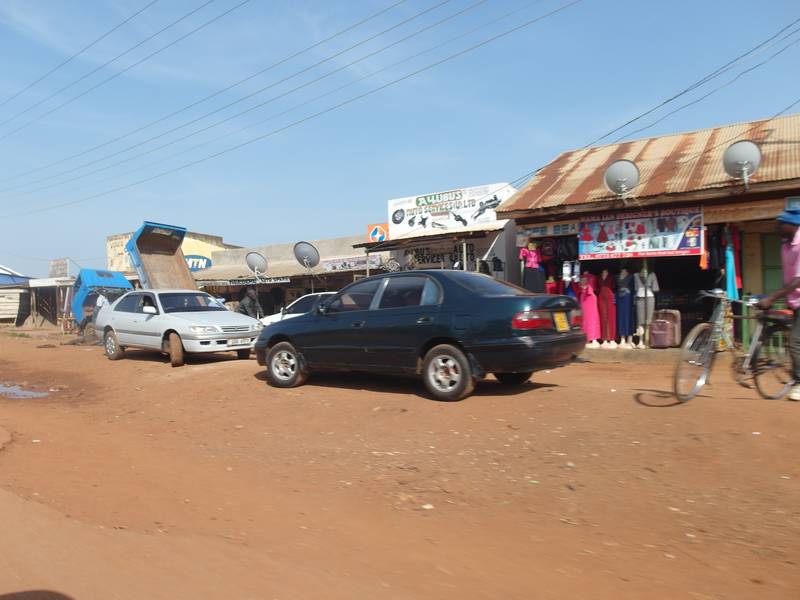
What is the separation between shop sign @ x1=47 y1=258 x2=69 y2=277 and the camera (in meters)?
31.8

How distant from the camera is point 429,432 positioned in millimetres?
5711

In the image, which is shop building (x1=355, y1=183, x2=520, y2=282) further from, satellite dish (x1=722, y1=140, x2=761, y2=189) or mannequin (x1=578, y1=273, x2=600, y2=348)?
satellite dish (x1=722, y1=140, x2=761, y2=189)

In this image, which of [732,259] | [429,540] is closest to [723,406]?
[429,540]

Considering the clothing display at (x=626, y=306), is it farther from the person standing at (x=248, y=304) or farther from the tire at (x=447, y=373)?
the person standing at (x=248, y=304)

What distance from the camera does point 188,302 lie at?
12.4 metres

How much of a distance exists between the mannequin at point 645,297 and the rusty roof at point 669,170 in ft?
4.87

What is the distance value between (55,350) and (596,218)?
1395 cm

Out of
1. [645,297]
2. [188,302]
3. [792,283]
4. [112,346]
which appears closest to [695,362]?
[792,283]

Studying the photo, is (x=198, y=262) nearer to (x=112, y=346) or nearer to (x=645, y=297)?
(x=112, y=346)

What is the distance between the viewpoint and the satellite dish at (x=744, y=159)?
10344 mm

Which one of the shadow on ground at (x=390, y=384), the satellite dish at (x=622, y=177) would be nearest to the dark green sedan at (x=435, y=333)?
the shadow on ground at (x=390, y=384)

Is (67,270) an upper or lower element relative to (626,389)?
upper

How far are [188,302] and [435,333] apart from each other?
7.30 meters

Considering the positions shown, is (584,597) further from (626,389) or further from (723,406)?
(626,389)
